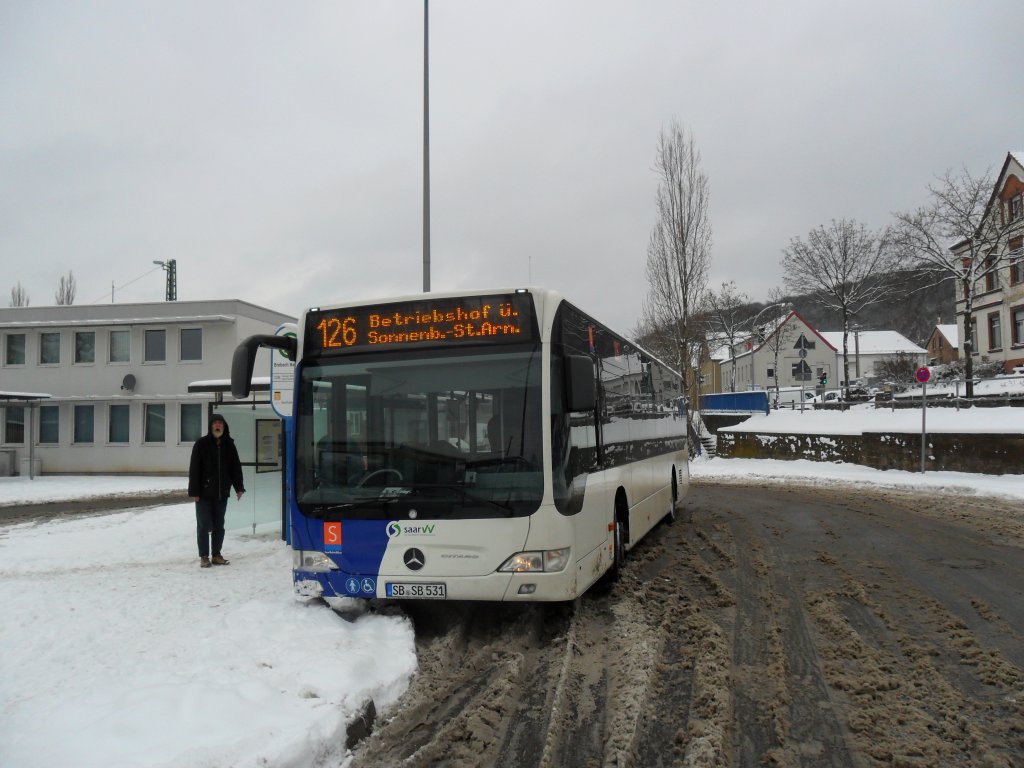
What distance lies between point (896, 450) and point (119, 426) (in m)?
26.6

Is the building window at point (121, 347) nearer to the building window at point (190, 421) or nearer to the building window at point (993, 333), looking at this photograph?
the building window at point (190, 421)

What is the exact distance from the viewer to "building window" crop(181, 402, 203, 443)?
27.1 metres

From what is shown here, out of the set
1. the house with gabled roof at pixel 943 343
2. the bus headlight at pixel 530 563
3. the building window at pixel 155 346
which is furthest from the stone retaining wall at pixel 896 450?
the house with gabled roof at pixel 943 343

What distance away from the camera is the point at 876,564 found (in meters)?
8.48

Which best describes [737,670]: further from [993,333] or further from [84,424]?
[993,333]

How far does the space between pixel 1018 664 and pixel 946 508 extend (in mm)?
10139

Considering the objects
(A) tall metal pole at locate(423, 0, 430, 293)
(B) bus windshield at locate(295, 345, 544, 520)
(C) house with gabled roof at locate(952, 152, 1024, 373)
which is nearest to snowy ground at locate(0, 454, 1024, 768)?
(B) bus windshield at locate(295, 345, 544, 520)

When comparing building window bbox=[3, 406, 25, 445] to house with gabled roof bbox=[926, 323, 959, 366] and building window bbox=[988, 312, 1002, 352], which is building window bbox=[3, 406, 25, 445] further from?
house with gabled roof bbox=[926, 323, 959, 366]

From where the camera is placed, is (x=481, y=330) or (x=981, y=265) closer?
(x=481, y=330)

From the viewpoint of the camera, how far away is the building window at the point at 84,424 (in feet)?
91.2

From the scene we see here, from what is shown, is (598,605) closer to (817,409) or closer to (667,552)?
(667,552)

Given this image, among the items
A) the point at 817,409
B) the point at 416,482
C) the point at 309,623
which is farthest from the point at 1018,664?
the point at 817,409

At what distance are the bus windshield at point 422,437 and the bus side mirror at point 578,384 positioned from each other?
0.85ft

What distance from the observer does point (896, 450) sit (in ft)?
70.3
